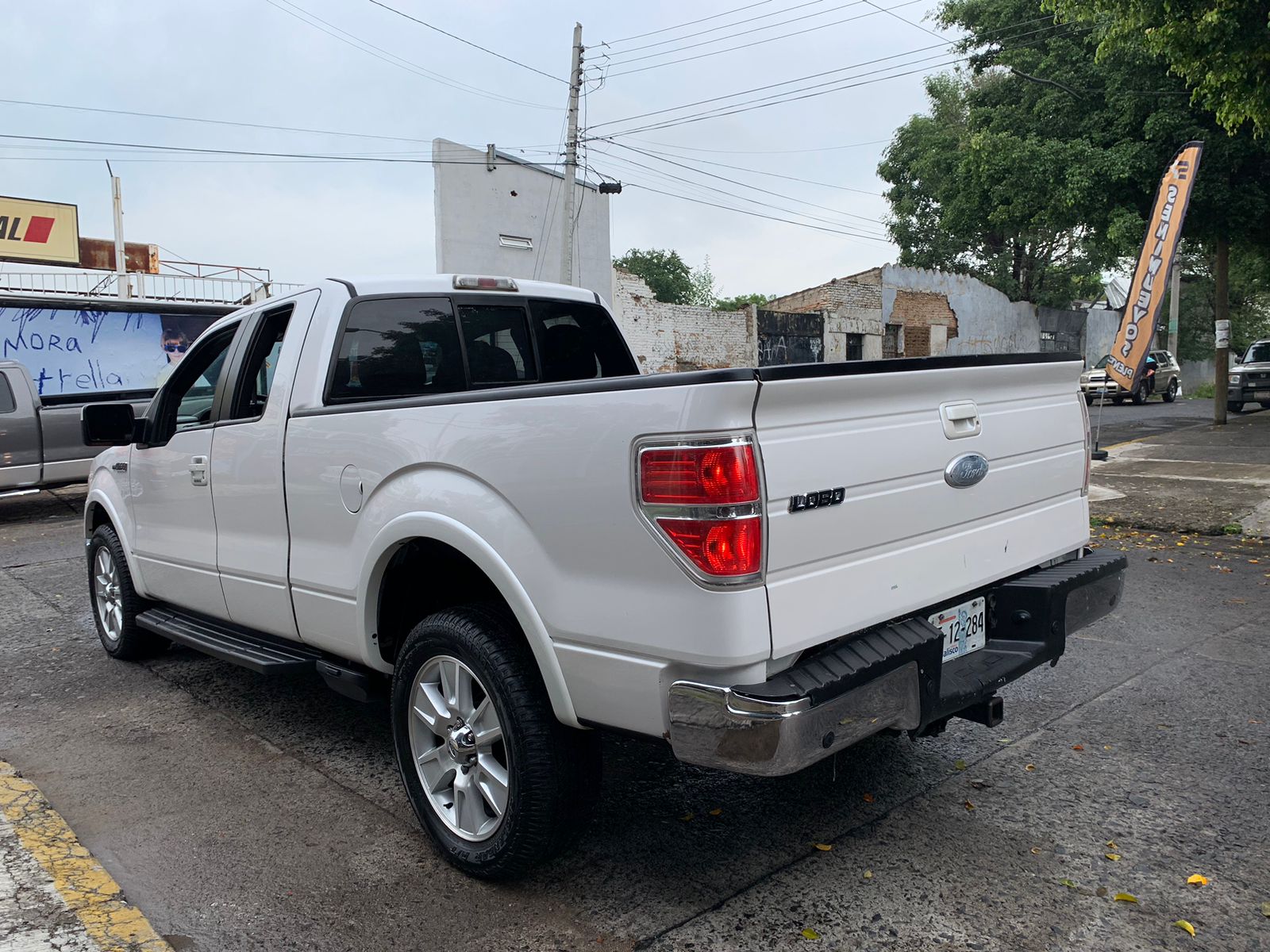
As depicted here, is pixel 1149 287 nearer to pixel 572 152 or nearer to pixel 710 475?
pixel 710 475

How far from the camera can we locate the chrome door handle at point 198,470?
14.5 feet

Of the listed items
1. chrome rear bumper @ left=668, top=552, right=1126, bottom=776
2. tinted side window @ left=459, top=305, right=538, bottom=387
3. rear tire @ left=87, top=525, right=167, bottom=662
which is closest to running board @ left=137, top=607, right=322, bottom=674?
rear tire @ left=87, top=525, right=167, bottom=662

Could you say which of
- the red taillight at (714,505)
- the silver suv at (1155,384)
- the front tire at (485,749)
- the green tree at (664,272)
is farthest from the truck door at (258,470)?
the green tree at (664,272)

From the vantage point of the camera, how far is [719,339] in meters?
29.8

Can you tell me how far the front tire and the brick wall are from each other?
25.3 meters

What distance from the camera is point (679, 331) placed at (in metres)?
29.4

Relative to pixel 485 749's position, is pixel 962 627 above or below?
above

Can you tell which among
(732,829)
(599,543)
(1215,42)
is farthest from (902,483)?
(1215,42)

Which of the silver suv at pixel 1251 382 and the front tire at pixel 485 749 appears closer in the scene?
the front tire at pixel 485 749

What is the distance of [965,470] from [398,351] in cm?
228

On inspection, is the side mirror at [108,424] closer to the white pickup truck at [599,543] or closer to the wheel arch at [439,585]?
the white pickup truck at [599,543]

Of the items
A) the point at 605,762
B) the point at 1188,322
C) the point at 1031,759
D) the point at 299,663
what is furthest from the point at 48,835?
the point at 1188,322

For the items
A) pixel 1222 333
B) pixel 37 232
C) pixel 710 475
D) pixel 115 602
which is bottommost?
pixel 115 602

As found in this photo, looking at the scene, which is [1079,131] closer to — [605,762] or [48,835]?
[605,762]
